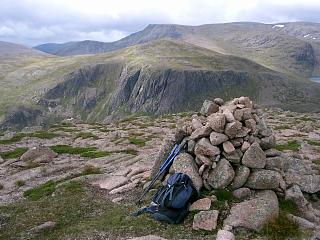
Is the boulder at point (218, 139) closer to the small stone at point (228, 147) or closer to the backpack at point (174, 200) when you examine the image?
the small stone at point (228, 147)

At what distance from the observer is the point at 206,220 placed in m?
22.3

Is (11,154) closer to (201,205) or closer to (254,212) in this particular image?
(201,205)

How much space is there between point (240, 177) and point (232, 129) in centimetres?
315

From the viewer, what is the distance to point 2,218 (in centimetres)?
2634

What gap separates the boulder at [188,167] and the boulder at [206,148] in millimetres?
787

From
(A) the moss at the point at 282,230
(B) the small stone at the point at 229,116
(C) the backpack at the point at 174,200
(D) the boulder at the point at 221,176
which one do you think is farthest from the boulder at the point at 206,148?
(A) the moss at the point at 282,230

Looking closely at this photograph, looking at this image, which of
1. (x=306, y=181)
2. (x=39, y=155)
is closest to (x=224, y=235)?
(x=306, y=181)

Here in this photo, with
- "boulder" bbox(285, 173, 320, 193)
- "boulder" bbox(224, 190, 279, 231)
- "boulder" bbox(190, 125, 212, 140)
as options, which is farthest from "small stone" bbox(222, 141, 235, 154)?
"boulder" bbox(285, 173, 320, 193)

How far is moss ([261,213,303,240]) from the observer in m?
21.0

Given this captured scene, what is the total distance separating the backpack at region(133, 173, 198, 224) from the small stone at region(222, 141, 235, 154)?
10.4ft

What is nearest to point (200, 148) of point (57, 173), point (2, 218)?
point (2, 218)

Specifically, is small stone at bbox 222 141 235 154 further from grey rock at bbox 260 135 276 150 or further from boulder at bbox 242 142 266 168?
grey rock at bbox 260 135 276 150

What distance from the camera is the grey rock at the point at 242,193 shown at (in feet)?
80.4

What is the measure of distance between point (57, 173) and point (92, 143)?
874 inches
